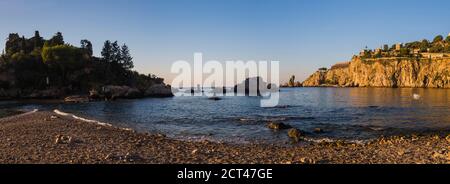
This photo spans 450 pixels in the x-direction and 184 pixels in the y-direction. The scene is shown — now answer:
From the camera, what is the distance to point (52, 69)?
404ft

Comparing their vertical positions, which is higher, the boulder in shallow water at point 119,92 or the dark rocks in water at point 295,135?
the boulder in shallow water at point 119,92

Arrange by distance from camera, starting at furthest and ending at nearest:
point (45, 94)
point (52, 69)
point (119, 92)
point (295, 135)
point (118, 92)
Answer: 1. point (52, 69)
2. point (119, 92)
3. point (118, 92)
4. point (45, 94)
5. point (295, 135)

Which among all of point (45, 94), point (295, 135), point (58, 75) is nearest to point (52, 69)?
point (58, 75)

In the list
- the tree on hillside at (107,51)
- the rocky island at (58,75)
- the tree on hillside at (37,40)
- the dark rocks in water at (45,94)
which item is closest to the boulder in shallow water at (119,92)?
the rocky island at (58,75)

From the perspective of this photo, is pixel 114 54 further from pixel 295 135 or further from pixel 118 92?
pixel 295 135

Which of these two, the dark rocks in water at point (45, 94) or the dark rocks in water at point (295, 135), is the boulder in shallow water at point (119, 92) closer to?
the dark rocks in water at point (45, 94)

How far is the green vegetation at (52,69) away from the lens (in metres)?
115

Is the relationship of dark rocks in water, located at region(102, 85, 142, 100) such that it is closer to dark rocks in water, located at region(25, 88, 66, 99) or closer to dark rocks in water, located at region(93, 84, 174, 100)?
dark rocks in water, located at region(93, 84, 174, 100)

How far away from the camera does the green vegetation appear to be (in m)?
115

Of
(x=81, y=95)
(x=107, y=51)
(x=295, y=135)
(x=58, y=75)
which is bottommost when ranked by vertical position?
(x=295, y=135)

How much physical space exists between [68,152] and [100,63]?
4953 inches
